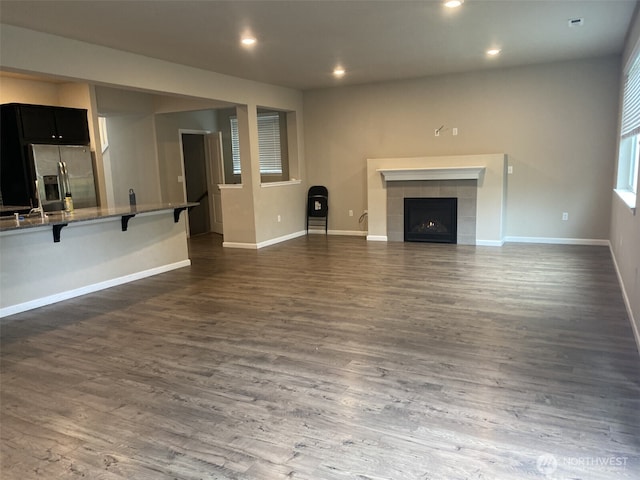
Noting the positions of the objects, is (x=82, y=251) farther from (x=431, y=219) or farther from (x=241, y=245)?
(x=431, y=219)

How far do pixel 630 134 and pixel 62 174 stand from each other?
7162mm

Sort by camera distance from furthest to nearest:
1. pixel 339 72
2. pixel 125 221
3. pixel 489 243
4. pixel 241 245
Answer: pixel 241 245, pixel 489 243, pixel 339 72, pixel 125 221

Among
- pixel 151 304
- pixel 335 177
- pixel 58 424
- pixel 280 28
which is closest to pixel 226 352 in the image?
pixel 58 424

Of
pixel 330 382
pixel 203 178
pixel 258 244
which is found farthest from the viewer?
pixel 203 178

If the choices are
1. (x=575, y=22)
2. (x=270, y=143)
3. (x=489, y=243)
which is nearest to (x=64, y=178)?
(x=270, y=143)

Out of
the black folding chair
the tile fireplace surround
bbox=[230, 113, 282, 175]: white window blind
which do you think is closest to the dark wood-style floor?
the tile fireplace surround

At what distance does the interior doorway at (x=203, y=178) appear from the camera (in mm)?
9117

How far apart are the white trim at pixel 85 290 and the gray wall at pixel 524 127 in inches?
154

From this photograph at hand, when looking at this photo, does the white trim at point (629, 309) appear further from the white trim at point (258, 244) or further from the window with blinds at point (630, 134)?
the white trim at point (258, 244)

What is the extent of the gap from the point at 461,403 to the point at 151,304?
3.19 metres

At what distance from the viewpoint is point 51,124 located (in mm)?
6508

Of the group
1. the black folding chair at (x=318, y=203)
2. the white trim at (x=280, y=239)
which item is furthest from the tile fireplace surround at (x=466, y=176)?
the white trim at (x=280, y=239)

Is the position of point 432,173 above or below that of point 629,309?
above

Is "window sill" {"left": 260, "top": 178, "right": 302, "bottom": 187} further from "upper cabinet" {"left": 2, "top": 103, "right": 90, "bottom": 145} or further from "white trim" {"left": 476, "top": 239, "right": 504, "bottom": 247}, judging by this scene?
"white trim" {"left": 476, "top": 239, "right": 504, "bottom": 247}
